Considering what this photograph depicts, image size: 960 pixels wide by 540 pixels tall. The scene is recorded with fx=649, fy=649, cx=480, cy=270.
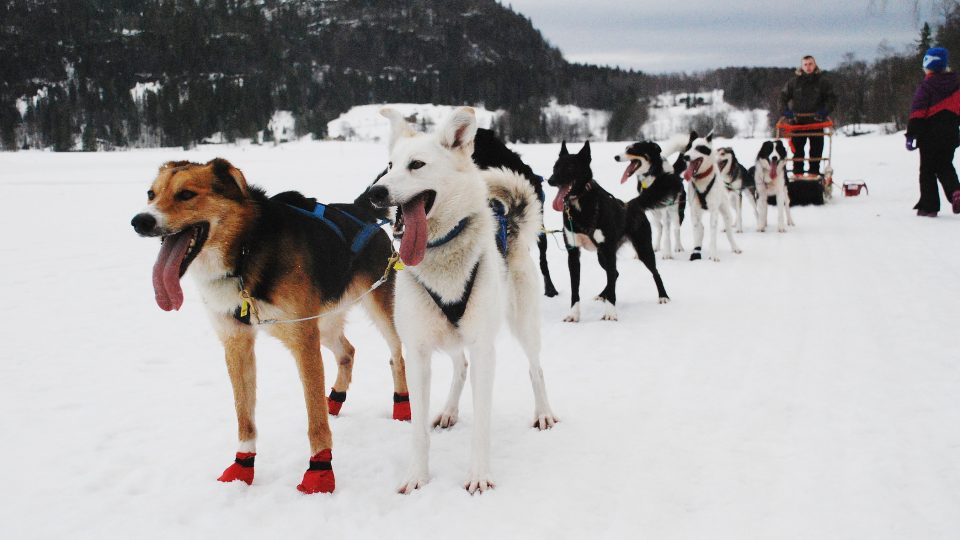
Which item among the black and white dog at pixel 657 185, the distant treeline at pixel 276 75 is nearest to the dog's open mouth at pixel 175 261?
the black and white dog at pixel 657 185

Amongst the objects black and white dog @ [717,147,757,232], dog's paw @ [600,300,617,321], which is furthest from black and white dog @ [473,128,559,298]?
black and white dog @ [717,147,757,232]

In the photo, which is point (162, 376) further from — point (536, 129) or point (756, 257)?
point (536, 129)

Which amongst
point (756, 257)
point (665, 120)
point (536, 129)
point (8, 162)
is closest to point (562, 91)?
point (665, 120)

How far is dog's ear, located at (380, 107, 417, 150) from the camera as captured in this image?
3.12m

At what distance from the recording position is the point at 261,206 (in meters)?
3.03

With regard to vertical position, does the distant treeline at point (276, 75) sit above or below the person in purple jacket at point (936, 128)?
above

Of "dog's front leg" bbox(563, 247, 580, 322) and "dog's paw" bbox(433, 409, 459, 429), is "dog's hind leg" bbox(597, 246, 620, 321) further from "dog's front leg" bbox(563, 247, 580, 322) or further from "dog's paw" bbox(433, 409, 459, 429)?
"dog's paw" bbox(433, 409, 459, 429)

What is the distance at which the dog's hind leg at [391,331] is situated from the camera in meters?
3.72

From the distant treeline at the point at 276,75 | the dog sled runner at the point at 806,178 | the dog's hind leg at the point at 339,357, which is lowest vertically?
the dog's hind leg at the point at 339,357

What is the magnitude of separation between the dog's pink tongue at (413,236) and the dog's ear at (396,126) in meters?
0.43

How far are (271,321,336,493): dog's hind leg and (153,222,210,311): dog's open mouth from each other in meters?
0.48

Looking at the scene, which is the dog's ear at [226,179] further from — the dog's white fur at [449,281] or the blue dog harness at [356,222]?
the dog's white fur at [449,281]

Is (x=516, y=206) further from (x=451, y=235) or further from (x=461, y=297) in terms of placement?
(x=461, y=297)

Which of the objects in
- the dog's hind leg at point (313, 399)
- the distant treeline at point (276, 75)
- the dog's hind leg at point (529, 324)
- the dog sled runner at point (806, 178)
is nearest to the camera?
the dog's hind leg at point (313, 399)
